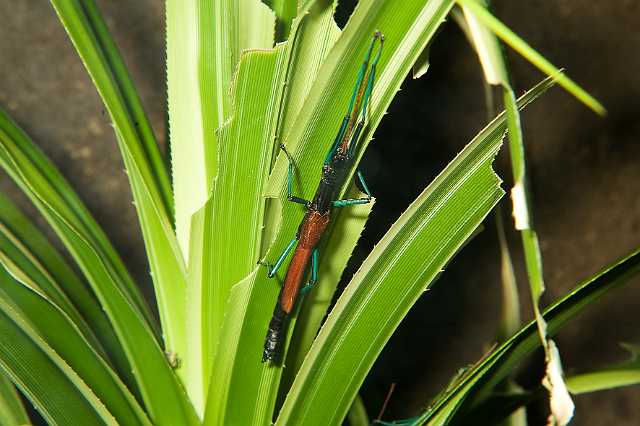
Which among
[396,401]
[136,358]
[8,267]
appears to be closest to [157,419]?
[136,358]

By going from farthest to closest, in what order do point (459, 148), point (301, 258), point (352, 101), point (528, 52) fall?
1. point (459, 148)
2. point (301, 258)
3. point (352, 101)
4. point (528, 52)

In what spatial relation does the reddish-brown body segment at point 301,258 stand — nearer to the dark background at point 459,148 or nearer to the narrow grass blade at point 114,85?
the narrow grass blade at point 114,85

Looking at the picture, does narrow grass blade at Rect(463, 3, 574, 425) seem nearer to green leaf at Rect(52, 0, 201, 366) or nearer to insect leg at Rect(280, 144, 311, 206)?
insect leg at Rect(280, 144, 311, 206)

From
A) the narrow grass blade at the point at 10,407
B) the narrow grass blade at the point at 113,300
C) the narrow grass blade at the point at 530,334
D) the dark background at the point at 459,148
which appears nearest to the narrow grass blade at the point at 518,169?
the narrow grass blade at the point at 530,334

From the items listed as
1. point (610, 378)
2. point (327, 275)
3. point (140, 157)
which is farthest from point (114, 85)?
point (610, 378)

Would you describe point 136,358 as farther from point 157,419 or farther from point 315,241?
point 315,241

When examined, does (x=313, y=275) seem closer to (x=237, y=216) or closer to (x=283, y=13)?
(x=237, y=216)

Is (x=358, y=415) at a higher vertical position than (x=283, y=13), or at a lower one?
lower
